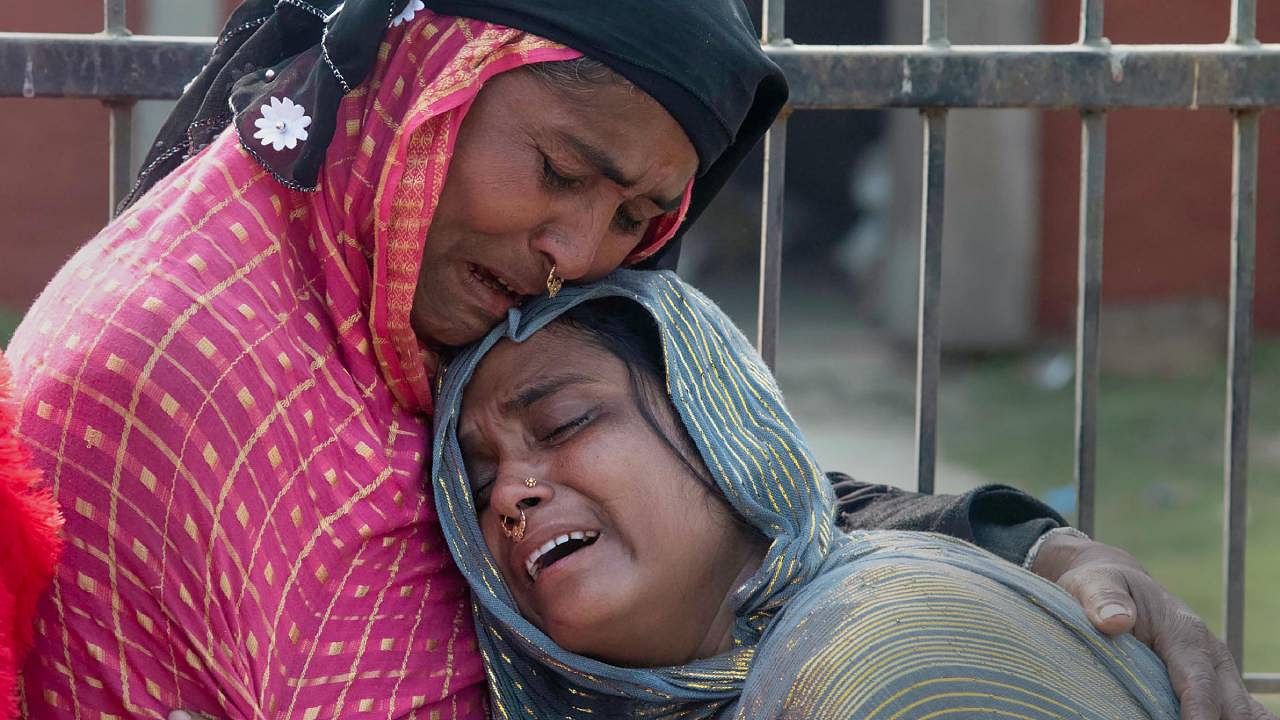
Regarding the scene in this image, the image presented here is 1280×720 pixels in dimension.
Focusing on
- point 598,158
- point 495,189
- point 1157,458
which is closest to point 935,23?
point 598,158

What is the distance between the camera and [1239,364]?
3178 mm

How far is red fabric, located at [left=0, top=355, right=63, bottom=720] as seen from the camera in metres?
1.85

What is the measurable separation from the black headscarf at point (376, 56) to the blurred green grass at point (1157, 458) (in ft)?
12.7

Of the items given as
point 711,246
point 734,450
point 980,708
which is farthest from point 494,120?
point 711,246

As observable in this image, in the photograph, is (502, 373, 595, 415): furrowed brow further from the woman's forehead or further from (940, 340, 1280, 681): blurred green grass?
(940, 340, 1280, 681): blurred green grass

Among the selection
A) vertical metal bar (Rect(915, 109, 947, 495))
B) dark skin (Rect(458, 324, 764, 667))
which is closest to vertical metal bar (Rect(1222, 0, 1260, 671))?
vertical metal bar (Rect(915, 109, 947, 495))

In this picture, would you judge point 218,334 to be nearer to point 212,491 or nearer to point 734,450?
point 212,491

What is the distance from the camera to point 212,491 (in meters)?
2.06

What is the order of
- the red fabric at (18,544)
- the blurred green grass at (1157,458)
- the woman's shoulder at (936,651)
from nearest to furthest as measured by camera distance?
the red fabric at (18,544), the woman's shoulder at (936,651), the blurred green grass at (1157,458)

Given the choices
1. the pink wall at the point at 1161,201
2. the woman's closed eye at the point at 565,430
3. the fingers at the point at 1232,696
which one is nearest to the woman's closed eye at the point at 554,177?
the woman's closed eye at the point at 565,430

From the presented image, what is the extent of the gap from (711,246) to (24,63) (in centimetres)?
909

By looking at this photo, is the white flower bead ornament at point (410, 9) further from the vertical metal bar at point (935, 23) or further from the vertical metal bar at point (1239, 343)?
the vertical metal bar at point (1239, 343)

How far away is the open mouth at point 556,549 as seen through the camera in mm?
2344

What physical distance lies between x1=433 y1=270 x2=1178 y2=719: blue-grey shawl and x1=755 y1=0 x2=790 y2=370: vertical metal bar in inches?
18.7
